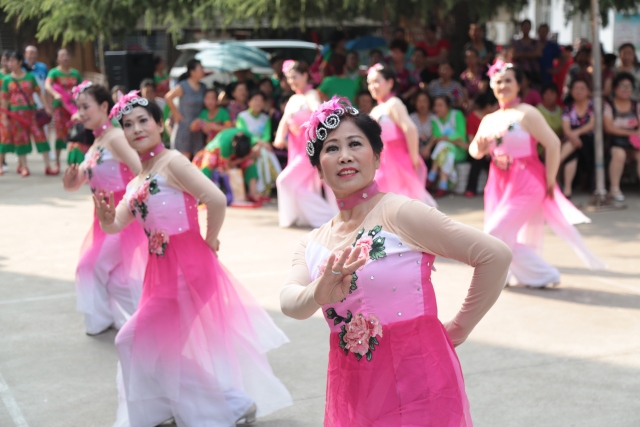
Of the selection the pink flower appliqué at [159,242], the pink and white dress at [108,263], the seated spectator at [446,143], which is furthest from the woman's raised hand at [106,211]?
the seated spectator at [446,143]

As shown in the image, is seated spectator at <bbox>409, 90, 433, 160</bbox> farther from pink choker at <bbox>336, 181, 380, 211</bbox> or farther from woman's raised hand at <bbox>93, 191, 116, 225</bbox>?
pink choker at <bbox>336, 181, 380, 211</bbox>

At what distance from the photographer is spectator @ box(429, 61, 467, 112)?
476 inches

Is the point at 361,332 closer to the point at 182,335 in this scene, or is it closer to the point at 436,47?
the point at 182,335

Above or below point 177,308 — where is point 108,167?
above

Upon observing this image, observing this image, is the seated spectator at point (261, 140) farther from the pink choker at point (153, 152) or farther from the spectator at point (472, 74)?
the pink choker at point (153, 152)

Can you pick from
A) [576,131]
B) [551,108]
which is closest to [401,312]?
[576,131]

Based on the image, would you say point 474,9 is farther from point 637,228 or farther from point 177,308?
point 177,308

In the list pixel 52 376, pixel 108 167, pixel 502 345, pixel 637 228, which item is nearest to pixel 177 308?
pixel 52 376

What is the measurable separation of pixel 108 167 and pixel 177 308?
6.01ft

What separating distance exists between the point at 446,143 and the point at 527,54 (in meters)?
2.91

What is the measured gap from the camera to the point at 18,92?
44.3 feet

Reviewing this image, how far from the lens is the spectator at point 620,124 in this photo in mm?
10570

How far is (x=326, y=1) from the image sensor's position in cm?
1120

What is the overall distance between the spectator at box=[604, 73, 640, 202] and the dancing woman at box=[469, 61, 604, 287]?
161 inches
